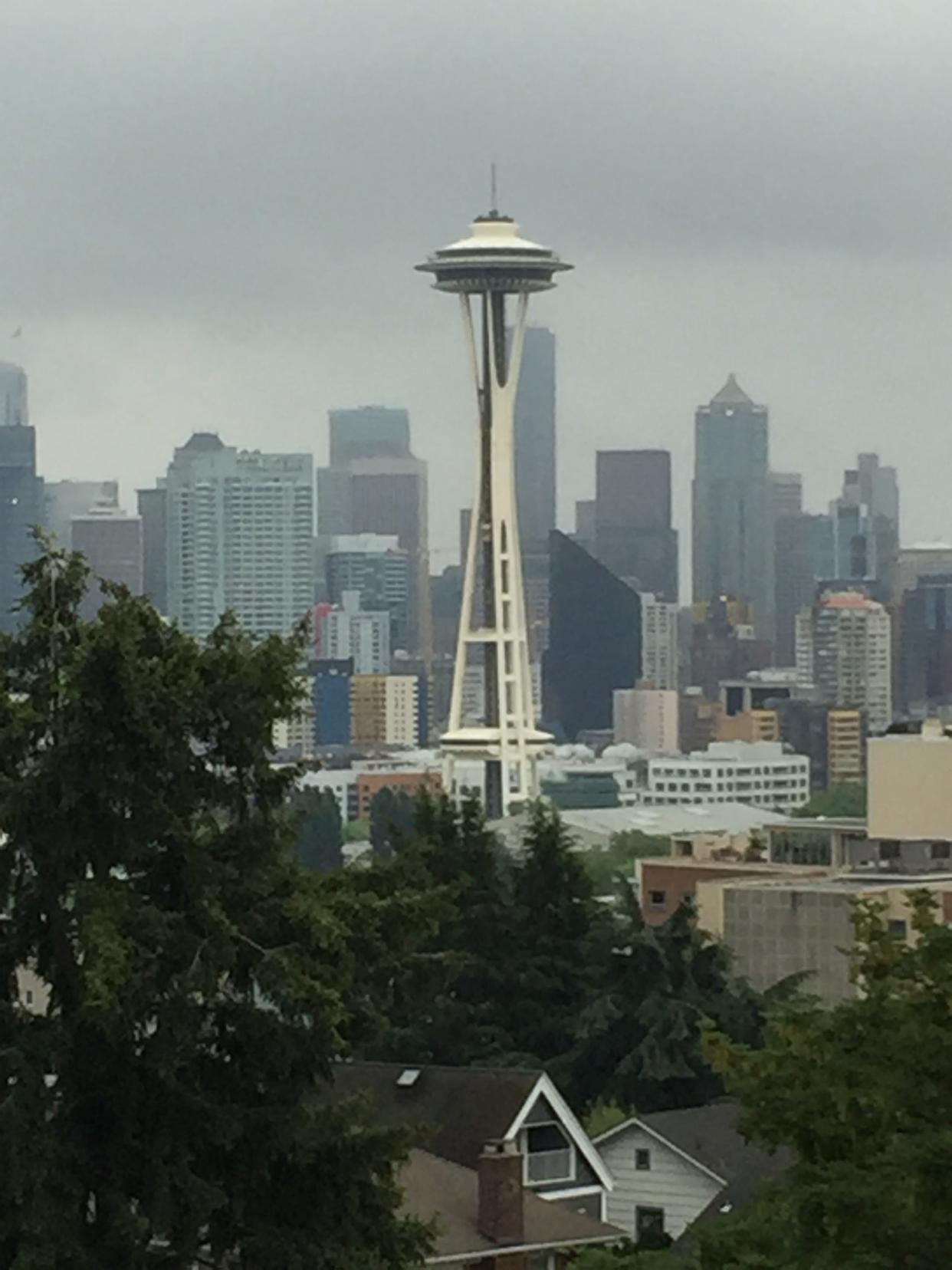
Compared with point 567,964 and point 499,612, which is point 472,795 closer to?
point 567,964

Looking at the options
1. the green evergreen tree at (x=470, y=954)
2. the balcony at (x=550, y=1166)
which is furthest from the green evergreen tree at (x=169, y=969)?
the green evergreen tree at (x=470, y=954)

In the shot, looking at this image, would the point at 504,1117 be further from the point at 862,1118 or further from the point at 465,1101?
the point at 862,1118

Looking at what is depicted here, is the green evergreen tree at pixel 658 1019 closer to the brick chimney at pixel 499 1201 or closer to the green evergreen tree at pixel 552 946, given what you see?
the green evergreen tree at pixel 552 946

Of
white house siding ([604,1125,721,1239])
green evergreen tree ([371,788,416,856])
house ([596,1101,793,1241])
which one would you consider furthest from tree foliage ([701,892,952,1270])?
green evergreen tree ([371,788,416,856])

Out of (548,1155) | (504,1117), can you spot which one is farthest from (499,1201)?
(548,1155)

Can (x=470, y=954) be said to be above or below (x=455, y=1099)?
above

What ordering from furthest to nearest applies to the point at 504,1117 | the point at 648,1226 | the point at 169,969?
the point at 648,1226, the point at 504,1117, the point at 169,969

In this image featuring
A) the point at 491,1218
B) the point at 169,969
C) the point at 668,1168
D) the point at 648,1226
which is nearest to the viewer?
the point at 169,969
